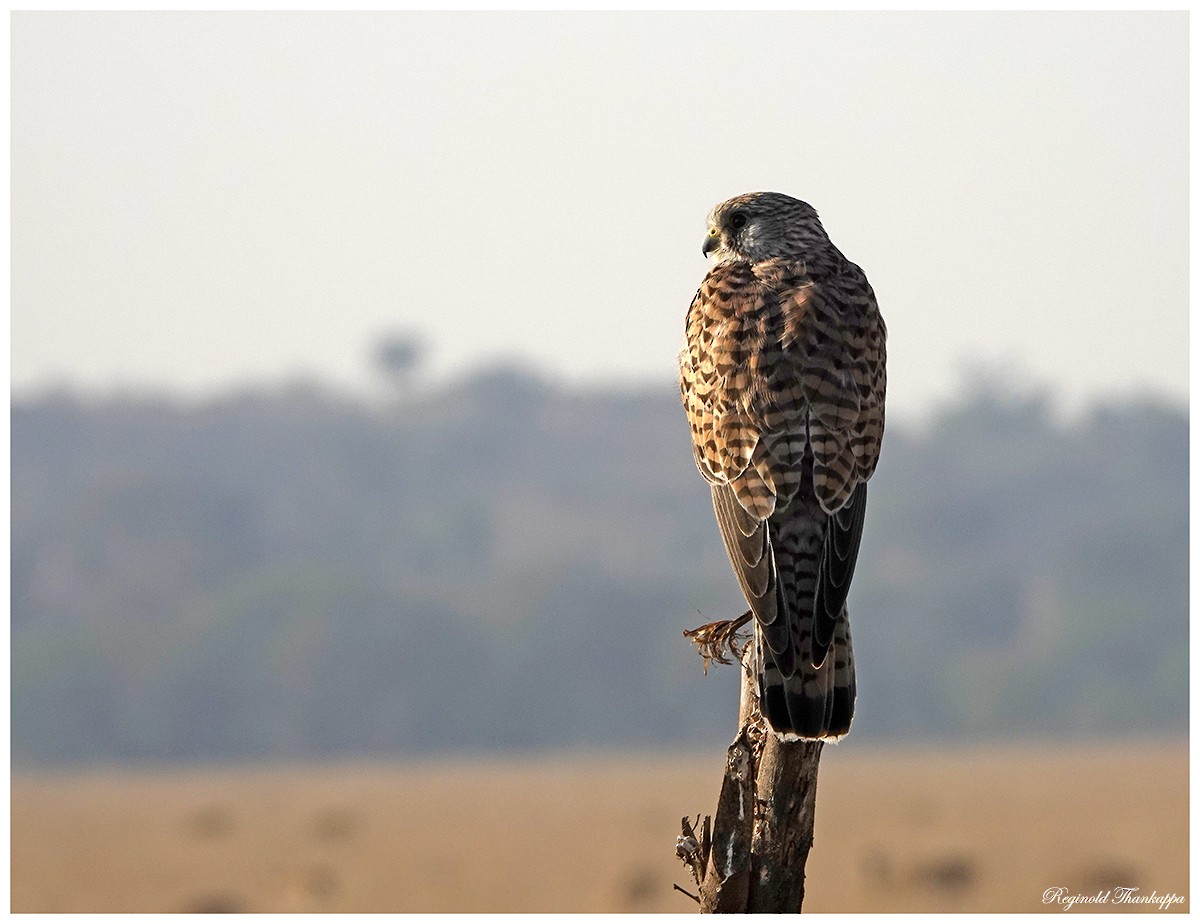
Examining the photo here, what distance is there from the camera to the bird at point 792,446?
7.38 meters

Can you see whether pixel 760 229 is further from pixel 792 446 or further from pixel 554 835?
pixel 554 835

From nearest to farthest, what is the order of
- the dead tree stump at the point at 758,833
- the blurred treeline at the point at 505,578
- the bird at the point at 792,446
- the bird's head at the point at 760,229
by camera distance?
the dead tree stump at the point at 758,833 < the bird at the point at 792,446 < the bird's head at the point at 760,229 < the blurred treeline at the point at 505,578

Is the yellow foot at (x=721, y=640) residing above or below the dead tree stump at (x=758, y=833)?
above

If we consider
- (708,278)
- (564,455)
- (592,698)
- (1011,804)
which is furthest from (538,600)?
(708,278)

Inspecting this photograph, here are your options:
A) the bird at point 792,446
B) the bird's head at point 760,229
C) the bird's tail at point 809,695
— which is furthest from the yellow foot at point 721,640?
the bird's head at point 760,229

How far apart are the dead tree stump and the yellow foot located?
648 mm

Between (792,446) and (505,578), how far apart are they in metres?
103

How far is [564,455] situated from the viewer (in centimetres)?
13462

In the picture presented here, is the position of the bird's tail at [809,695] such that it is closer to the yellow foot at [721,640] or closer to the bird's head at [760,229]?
the yellow foot at [721,640]

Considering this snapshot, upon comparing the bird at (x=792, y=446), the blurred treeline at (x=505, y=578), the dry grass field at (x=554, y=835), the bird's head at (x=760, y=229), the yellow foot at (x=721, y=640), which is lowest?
the yellow foot at (x=721, y=640)

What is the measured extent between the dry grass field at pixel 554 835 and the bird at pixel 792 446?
33218 mm

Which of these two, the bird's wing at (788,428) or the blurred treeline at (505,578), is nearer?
the bird's wing at (788,428)

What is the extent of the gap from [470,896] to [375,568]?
204 feet

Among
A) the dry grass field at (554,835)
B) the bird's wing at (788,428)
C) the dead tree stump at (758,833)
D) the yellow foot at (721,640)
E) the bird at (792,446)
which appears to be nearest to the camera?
the dead tree stump at (758,833)
